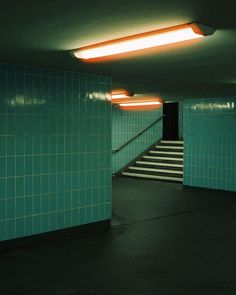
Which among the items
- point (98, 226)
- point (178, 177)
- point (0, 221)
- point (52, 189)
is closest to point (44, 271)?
point (0, 221)

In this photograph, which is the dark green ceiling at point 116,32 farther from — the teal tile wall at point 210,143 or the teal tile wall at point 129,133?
the teal tile wall at point 129,133

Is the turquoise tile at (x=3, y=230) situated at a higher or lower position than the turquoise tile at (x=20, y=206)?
lower

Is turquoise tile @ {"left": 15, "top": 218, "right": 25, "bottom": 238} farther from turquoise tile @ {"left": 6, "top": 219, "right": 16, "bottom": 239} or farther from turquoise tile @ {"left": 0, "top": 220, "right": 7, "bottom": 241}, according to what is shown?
turquoise tile @ {"left": 0, "top": 220, "right": 7, "bottom": 241}

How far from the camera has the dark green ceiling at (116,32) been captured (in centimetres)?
303

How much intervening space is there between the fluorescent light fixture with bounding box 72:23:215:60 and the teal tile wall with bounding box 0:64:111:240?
59.2 inches

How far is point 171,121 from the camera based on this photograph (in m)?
16.3

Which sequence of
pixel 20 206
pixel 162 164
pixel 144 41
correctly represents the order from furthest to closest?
pixel 162 164 < pixel 20 206 < pixel 144 41

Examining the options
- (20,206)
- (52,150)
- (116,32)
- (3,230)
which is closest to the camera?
(116,32)

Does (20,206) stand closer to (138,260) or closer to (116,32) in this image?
(138,260)

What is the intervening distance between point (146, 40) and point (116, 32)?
32 centimetres

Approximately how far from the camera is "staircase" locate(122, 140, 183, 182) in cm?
1321

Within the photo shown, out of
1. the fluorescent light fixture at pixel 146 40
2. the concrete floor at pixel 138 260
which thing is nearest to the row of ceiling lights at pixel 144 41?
the fluorescent light fixture at pixel 146 40

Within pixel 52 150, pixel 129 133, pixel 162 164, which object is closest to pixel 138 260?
pixel 52 150

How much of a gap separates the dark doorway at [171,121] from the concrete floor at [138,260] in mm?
8040
